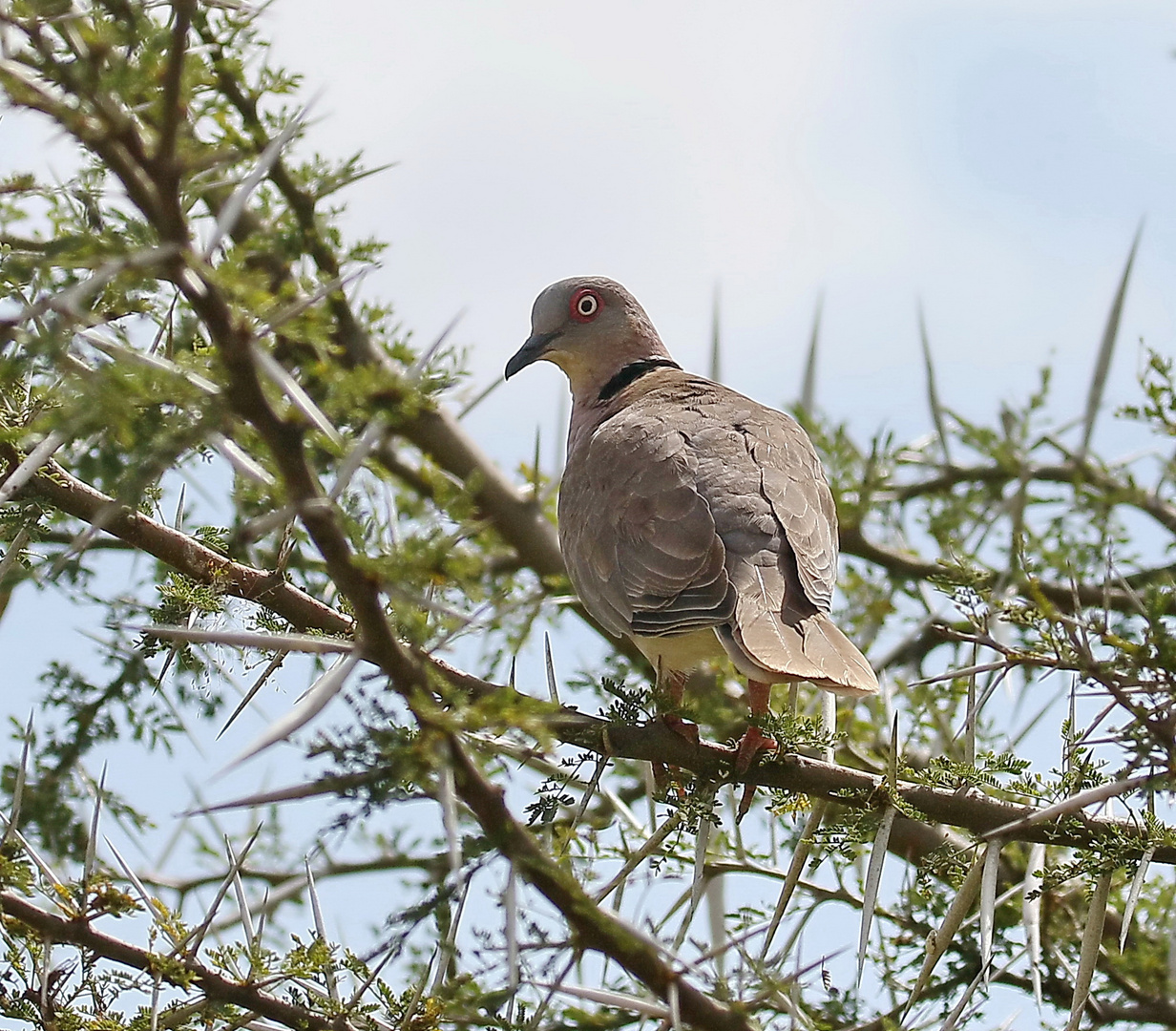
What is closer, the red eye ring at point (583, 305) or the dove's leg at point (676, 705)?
the dove's leg at point (676, 705)

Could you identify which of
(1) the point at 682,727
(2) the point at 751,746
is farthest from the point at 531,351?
(2) the point at 751,746

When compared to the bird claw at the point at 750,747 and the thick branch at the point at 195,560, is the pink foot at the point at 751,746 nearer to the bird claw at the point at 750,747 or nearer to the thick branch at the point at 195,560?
the bird claw at the point at 750,747

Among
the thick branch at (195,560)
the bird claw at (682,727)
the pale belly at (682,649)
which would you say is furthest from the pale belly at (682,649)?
the thick branch at (195,560)

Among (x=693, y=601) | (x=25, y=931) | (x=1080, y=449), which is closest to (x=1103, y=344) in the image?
(x=1080, y=449)

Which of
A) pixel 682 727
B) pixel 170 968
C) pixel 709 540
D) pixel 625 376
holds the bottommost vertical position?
pixel 170 968

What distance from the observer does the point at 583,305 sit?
5777 mm

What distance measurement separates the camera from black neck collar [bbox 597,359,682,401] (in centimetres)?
553

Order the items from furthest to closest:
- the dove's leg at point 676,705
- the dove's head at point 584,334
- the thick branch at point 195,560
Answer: the dove's head at point 584,334 → the thick branch at point 195,560 → the dove's leg at point 676,705

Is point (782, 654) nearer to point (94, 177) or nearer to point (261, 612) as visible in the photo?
point (261, 612)

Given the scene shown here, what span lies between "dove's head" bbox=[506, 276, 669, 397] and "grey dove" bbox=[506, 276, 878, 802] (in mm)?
791

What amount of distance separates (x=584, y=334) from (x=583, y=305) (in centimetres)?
13

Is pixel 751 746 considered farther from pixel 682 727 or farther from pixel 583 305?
pixel 583 305

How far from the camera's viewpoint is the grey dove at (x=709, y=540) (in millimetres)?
3307

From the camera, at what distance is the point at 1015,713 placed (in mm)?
3758
